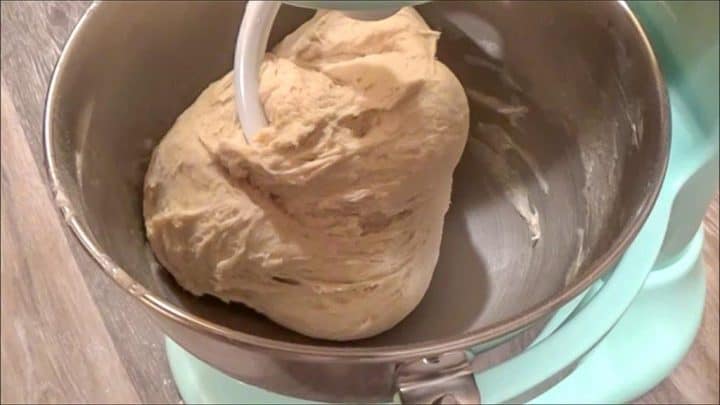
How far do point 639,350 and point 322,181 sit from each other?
31cm

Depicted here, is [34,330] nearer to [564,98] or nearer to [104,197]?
[104,197]

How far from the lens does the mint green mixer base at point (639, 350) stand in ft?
2.26

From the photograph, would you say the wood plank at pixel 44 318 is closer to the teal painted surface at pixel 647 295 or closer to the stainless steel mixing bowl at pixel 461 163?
the teal painted surface at pixel 647 295

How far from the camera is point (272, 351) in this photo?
452mm

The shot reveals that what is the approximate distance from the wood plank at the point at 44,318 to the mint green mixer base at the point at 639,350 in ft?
0.25

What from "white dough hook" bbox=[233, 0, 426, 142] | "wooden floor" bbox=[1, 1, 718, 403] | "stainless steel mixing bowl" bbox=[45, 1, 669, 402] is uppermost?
"white dough hook" bbox=[233, 0, 426, 142]

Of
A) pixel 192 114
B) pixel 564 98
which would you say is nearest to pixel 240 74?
pixel 192 114

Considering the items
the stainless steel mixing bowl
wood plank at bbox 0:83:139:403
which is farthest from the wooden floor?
the stainless steel mixing bowl

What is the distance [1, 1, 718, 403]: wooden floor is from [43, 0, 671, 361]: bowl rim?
0.26 metres

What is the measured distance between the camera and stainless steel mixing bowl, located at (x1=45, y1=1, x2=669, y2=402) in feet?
1.58

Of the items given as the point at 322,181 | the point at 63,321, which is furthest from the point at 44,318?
the point at 322,181

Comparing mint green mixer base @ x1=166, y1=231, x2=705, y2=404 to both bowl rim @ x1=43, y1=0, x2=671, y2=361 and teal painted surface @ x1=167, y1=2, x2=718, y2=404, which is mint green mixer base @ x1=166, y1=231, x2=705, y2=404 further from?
bowl rim @ x1=43, y1=0, x2=671, y2=361

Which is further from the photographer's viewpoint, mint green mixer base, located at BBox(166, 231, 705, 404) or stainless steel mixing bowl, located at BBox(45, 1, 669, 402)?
mint green mixer base, located at BBox(166, 231, 705, 404)

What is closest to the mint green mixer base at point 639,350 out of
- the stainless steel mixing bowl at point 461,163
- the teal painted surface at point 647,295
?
the teal painted surface at point 647,295
